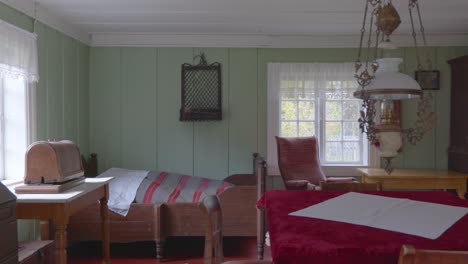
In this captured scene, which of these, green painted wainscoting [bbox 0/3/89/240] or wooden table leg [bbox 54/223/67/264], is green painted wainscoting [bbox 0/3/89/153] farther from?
wooden table leg [bbox 54/223/67/264]

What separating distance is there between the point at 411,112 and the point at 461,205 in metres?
3.26

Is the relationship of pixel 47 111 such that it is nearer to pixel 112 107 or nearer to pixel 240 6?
pixel 112 107

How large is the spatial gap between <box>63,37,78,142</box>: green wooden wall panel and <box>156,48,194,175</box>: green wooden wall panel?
3.36ft

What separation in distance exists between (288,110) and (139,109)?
194 centimetres

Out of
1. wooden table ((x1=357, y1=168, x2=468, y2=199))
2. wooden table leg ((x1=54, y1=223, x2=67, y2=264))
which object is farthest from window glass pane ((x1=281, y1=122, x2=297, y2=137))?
wooden table leg ((x1=54, y1=223, x2=67, y2=264))

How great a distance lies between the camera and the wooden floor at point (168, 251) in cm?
404

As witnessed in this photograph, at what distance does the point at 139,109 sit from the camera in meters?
5.50

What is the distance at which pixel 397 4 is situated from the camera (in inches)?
157

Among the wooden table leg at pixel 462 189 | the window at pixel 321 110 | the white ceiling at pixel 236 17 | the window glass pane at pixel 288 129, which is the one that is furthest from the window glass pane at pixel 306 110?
the wooden table leg at pixel 462 189

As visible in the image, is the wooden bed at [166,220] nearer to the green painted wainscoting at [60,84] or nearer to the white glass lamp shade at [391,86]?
the green painted wainscoting at [60,84]

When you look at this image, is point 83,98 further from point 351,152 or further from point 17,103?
point 351,152

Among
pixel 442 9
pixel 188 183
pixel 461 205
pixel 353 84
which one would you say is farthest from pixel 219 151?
pixel 461 205

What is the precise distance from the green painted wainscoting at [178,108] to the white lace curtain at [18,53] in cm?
173

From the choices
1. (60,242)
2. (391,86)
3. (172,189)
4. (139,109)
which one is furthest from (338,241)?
(139,109)
